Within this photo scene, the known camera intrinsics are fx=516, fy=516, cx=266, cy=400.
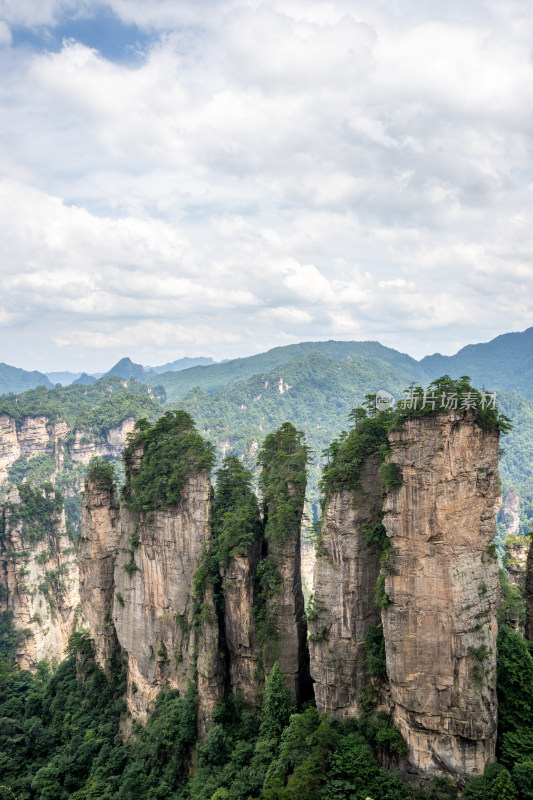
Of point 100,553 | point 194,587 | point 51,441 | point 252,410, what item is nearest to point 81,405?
point 51,441

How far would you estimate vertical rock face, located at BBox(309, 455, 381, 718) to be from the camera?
942 inches

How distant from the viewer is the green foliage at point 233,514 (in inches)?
1107

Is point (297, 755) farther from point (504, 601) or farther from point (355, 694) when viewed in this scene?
point (504, 601)

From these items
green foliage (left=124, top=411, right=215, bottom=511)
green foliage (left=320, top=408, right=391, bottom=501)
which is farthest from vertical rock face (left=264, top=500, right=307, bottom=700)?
green foliage (left=124, top=411, right=215, bottom=511)

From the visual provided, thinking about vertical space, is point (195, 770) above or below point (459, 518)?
below

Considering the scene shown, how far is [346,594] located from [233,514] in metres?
8.05

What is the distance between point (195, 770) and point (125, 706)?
329 inches

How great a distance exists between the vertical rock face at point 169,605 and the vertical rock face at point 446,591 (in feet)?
38.5

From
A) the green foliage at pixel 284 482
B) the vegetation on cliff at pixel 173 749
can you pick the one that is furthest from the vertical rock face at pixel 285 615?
the vegetation on cliff at pixel 173 749

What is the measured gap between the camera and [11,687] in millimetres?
41719

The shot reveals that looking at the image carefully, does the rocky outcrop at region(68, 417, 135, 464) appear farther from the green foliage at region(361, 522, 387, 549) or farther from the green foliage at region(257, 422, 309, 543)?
the green foliage at region(361, 522, 387, 549)

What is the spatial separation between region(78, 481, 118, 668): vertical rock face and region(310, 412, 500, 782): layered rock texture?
2196 centimetres

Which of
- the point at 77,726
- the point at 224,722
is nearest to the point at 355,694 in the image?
the point at 224,722

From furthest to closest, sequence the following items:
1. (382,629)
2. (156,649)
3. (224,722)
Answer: (156,649)
(224,722)
(382,629)
